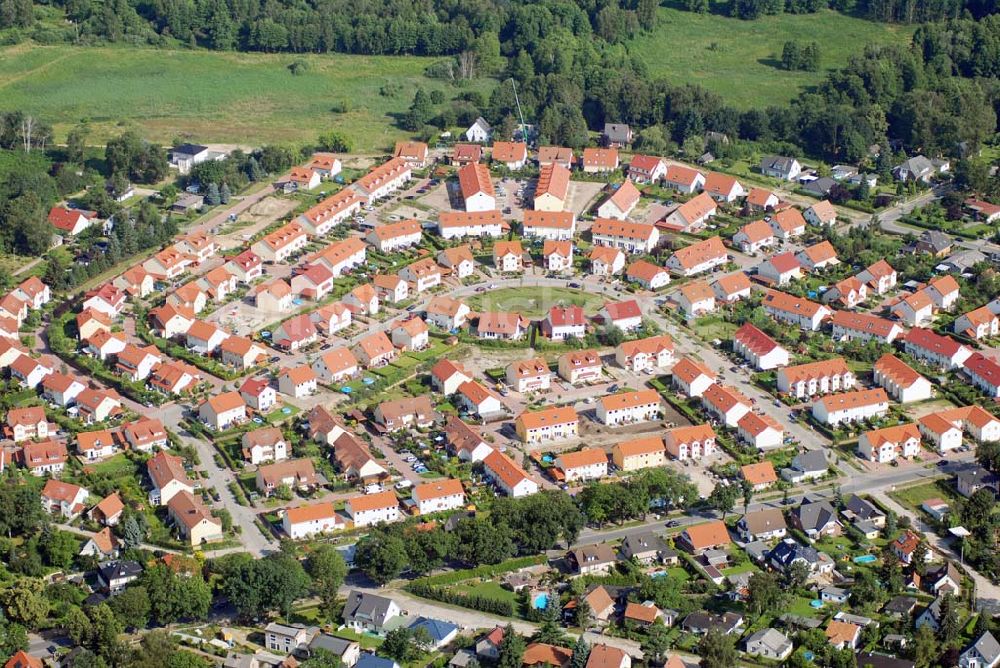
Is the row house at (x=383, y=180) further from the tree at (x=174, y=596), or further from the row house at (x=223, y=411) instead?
the tree at (x=174, y=596)

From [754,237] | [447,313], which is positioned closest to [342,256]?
[447,313]

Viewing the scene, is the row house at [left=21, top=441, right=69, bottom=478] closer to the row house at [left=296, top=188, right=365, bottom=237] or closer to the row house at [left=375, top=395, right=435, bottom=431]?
the row house at [left=375, top=395, right=435, bottom=431]

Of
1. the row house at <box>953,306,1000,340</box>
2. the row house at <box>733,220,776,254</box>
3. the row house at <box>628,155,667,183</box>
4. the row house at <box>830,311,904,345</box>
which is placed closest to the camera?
the row house at <box>830,311,904,345</box>

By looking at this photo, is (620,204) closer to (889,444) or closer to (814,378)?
(814,378)

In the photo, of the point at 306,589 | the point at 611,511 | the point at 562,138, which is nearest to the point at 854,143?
the point at 562,138

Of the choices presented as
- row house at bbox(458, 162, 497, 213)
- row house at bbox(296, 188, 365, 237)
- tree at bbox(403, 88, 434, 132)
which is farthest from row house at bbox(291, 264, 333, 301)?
tree at bbox(403, 88, 434, 132)

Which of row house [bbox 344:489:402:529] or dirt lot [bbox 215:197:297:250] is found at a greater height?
dirt lot [bbox 215:197:297:250]

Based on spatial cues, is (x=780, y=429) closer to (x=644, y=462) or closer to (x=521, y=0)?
(x=644, y=462)
